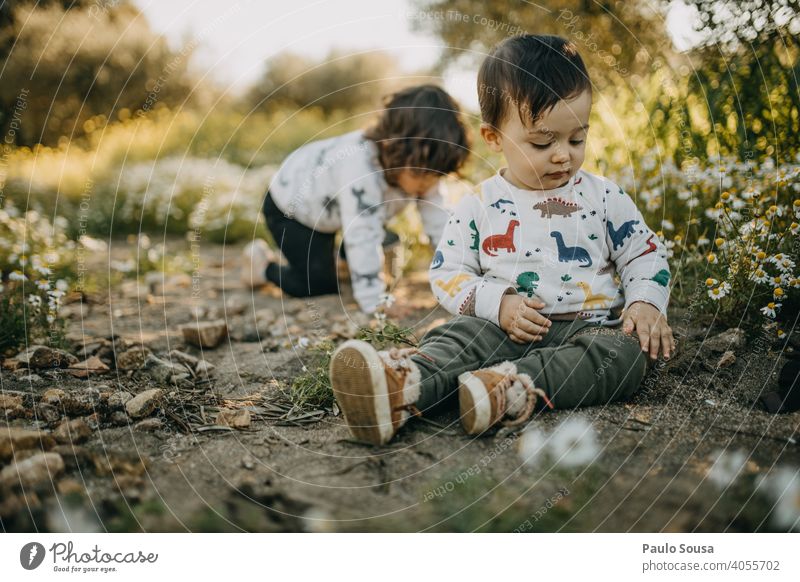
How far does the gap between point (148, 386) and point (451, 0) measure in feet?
12.1

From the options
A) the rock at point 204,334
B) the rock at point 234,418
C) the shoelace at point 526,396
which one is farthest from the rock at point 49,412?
the shoelace at point 526,396

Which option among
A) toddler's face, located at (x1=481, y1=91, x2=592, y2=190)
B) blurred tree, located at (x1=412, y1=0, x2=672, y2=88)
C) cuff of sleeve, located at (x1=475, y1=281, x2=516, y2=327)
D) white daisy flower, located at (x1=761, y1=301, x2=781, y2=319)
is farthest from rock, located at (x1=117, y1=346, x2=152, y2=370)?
white daisy flower, located at (x1=761, y1=301, x2=781, y2=319)

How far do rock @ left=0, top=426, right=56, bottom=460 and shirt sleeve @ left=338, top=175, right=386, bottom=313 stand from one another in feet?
4.99

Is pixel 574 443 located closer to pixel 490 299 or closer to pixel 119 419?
pixel 490 299

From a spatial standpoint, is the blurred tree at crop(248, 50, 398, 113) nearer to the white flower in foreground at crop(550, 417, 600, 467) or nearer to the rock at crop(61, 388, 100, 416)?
the rock at crop(61, 388, 100, 416)

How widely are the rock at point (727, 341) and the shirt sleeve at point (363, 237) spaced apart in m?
1.40

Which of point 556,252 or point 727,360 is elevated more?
point 556,252

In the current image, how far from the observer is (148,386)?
6.84 feet

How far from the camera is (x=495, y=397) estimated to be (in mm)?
1637

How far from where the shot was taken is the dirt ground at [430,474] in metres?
1.45

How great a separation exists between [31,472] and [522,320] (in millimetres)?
1341

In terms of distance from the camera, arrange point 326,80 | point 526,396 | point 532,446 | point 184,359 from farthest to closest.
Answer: point 326,80 → point 184,359 → point 526,396 → point 532,446

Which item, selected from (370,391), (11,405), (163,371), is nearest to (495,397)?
(370,391)
